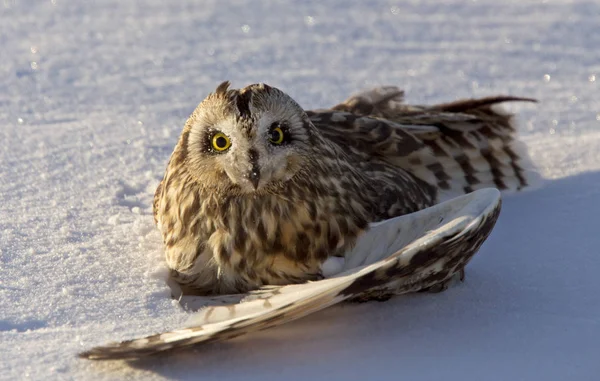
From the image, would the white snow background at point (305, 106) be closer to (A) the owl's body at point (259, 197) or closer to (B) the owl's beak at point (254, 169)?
(A) the owl's body at point (259, 197)

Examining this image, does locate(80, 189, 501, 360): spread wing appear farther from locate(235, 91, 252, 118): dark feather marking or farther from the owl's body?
locate(235, 91, 252, 118): dark feather marking

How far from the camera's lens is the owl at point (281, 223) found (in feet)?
8.28

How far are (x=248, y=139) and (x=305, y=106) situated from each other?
192 cm

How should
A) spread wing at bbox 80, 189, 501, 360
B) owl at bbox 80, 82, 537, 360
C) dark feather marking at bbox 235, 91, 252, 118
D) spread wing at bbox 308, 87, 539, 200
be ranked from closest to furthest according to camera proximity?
spread wing at bbox 80, 189, 501, 360 → owl at bbox 80, 82, 537, 360 → dark feather marking at bbox 235, 91, 252, 118 → spread wing at bbox 308, 87, 539, 200

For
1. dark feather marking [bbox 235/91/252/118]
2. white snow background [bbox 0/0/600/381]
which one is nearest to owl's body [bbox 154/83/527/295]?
dark feather marking [bbox 235/91/252/118]

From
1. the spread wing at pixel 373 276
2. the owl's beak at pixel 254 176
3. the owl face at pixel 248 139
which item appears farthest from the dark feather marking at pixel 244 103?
the spread wing at pixel 373 276

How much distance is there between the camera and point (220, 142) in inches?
110

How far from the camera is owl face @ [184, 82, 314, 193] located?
2.72 meters

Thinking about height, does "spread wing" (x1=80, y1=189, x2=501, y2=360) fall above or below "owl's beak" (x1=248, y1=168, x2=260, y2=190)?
below

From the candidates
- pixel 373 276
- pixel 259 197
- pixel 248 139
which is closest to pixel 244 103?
pixel 248 139

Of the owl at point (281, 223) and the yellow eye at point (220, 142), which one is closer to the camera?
the owl at point (281, 223)

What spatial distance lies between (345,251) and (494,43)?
9.34 feet

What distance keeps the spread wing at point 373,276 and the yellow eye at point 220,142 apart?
42 centimetres

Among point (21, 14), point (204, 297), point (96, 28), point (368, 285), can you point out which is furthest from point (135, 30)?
point (368, 285)
